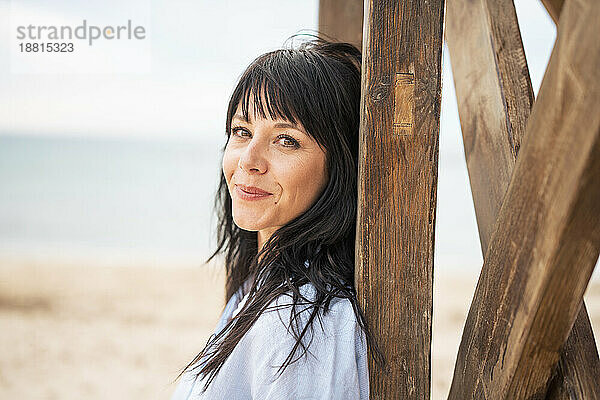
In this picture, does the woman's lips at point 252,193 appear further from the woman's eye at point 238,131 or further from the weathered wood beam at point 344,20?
the weathered wood beam at point 344,20

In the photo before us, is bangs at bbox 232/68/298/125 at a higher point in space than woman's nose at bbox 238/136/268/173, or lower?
higher

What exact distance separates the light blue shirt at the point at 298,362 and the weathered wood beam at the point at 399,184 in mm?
37

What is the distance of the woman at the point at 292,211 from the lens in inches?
44.9

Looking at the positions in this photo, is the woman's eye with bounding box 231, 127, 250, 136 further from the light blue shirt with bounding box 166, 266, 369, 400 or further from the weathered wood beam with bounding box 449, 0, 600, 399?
the weathered wood beam with bounding box 449, 0, 600, 399

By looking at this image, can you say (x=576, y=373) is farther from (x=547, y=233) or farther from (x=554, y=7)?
(x=554, y=7)

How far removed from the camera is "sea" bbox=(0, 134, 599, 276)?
10.1 m

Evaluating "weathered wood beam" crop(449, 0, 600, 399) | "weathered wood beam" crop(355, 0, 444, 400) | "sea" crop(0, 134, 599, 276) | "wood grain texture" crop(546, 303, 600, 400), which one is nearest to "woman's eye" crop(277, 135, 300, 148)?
"weathered wood beam" crop(355, 0, 444, 400)

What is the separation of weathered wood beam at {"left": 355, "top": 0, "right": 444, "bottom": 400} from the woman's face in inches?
8.4

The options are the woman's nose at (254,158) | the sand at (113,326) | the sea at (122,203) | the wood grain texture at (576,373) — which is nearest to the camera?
the wood grain texture at (576,373)

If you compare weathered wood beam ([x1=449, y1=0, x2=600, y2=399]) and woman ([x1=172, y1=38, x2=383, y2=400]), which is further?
woman ([x1=172, y1=38, x2=383, y2=400])

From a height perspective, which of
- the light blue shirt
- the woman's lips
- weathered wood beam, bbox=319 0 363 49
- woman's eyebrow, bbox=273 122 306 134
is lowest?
the light blue shirt

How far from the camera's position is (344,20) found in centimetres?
188

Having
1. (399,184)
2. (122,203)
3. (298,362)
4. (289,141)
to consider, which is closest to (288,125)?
(289,141)

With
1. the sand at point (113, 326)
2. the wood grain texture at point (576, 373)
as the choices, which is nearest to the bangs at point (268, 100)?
the wood grain texture at point (576, 373)
